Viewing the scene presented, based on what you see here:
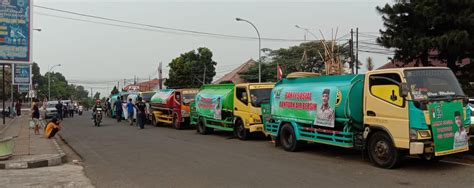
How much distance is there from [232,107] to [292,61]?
137 ft

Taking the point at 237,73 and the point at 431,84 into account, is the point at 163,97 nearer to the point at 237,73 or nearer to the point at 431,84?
the point at 431,84

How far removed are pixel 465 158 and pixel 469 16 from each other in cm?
723

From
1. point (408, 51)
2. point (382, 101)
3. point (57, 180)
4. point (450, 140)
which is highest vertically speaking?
point (408, 51)

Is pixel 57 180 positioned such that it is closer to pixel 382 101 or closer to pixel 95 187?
pixel 95 187

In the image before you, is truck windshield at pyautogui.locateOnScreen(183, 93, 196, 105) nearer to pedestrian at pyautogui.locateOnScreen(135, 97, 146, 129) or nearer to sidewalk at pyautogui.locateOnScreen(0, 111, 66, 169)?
pedestrian at pyautogui.locateOnScreen(135, 97, 146, 129)

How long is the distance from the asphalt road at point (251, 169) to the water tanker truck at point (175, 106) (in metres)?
7.97

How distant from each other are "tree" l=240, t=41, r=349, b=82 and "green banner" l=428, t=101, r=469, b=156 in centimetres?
4335

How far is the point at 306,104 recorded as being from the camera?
1243cm

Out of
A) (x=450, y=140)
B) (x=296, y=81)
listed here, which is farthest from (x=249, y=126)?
(x=450, y=140)

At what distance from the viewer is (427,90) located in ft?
30.7

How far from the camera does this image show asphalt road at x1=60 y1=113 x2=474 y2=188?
8.48 meters

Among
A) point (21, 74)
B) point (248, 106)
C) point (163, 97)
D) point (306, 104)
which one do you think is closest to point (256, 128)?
point (248, 106)

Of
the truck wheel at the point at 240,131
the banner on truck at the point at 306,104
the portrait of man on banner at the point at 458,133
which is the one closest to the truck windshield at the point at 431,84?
the portrait of man on banner at the point at 458,133

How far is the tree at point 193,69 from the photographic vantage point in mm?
61703
